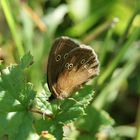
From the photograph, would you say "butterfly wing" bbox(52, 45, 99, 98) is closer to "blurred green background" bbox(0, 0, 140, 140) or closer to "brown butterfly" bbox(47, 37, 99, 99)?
"brown butterfly" bbox(47, 37, 99, 99)

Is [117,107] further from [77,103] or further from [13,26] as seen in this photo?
[77,103]

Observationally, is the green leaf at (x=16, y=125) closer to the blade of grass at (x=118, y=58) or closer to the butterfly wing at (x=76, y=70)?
the butterfly wing at (x=76, y=70)

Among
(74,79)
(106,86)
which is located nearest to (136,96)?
(106,86)

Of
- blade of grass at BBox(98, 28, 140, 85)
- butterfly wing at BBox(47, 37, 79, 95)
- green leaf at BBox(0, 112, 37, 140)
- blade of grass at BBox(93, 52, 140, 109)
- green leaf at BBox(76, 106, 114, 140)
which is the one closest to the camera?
green leaf at BBox(0, 112, 37, 140)

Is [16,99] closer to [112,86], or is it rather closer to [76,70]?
[76,70]

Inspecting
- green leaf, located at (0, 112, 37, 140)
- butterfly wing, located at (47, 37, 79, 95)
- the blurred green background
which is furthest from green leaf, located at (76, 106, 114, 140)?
Answer: green leaf, located at (0, 112, 37, 140)

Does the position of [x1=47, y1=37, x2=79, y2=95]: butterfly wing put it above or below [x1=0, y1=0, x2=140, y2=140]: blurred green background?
below

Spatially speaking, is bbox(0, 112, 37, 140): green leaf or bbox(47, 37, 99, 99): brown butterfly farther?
bbox(47, 37, 99, 99): brown butterfly

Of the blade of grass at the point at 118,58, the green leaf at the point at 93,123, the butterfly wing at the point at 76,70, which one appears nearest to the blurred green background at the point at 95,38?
the blade of grass at the point at 118,58
